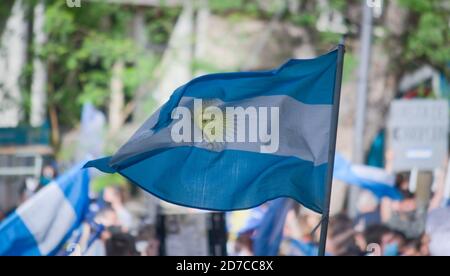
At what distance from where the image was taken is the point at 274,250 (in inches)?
381

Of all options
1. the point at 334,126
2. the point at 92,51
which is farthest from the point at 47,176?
the point at 334,126

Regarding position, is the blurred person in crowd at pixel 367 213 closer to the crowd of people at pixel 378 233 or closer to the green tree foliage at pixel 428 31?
the crowd of people at pixel 378 233

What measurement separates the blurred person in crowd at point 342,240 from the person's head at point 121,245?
1926 mm

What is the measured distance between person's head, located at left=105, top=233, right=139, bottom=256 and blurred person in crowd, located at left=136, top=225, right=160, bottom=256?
162mm

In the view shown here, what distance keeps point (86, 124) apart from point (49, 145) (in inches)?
55.5

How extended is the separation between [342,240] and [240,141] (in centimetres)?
335

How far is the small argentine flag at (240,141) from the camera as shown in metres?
7.23

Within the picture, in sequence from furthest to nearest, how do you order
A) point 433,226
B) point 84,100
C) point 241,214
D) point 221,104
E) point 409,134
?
point 84,100 < point 409,134 < point 241,214 < point 433,226 < point 221,104

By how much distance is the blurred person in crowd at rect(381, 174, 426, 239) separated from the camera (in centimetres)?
1103

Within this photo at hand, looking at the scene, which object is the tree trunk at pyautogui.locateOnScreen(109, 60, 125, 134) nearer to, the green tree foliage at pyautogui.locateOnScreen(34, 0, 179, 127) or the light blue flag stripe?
the green tree foliage at pyautogui.locateOnScreen(34, 0, 179, 127)

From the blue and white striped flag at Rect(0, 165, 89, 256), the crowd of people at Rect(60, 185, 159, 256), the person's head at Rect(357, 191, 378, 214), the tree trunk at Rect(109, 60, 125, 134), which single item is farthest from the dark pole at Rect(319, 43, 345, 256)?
the tree trunk at Rect(109, 60, 125, 134)

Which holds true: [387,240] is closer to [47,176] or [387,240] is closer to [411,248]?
[411,248]

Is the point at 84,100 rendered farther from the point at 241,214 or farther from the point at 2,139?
the point at 241,214
